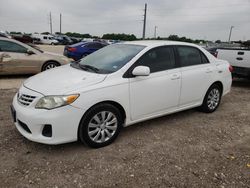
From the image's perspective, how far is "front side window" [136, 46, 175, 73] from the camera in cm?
360

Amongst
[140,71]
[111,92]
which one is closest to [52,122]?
[111,92]

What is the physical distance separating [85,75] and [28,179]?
60.0 inches

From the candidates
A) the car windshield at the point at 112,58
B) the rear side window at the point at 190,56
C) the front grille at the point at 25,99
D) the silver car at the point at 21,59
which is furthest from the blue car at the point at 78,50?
the front grille at the point at 25,99

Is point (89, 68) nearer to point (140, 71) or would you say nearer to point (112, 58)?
point (112, 58)

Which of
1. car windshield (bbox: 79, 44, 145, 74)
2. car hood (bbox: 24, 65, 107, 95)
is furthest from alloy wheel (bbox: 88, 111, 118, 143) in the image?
car windshield (bbox: 79, 44, 145, 74)

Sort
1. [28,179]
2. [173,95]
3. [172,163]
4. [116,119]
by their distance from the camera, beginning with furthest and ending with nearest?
[173,95] → [116,119] → [172,163] → [28,179]

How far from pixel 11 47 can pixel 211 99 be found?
20.3 feet

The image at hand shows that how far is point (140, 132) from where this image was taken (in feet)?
12.3

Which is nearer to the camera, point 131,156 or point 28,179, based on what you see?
point 28,179

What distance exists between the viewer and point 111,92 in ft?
10.1

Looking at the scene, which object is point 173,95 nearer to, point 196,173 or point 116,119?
point 116,119

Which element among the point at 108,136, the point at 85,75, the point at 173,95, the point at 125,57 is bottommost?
the point at 108,136

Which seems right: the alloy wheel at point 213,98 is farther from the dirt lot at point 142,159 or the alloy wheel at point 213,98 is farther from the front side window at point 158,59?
the front side window at point 158,59

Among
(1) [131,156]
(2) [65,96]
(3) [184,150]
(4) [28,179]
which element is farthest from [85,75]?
(3) [184,150]
